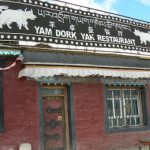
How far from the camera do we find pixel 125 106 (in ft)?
51.0

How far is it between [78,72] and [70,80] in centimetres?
41

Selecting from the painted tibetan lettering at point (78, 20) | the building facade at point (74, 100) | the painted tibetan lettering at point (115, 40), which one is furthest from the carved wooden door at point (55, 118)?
the painted tibetan lettering at point (115, 40)

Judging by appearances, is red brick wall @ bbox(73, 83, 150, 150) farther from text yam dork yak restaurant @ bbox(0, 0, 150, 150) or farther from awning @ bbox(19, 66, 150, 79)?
awning @ bbox(19, 66, 150, 79)

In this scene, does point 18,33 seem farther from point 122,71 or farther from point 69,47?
point 122,71

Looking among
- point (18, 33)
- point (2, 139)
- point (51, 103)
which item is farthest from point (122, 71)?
point (2, 139)

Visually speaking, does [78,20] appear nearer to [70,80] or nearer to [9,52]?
[70,80]

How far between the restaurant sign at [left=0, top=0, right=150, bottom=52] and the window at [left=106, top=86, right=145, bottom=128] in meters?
1.85

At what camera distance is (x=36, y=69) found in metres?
11.8

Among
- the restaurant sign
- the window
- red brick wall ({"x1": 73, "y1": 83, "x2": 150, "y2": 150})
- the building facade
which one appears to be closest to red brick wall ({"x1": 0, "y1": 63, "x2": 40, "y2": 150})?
the building facade

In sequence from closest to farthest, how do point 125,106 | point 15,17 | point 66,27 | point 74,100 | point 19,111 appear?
point 19,111 → point 15,17 → point 74,100 → point 66,27 → point 125,106

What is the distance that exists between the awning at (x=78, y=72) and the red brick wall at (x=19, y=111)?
0.42 metres

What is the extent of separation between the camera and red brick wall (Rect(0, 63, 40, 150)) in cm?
1167

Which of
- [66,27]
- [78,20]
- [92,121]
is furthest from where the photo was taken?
[78,20]

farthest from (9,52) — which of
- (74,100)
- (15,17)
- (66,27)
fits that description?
(74,100)
